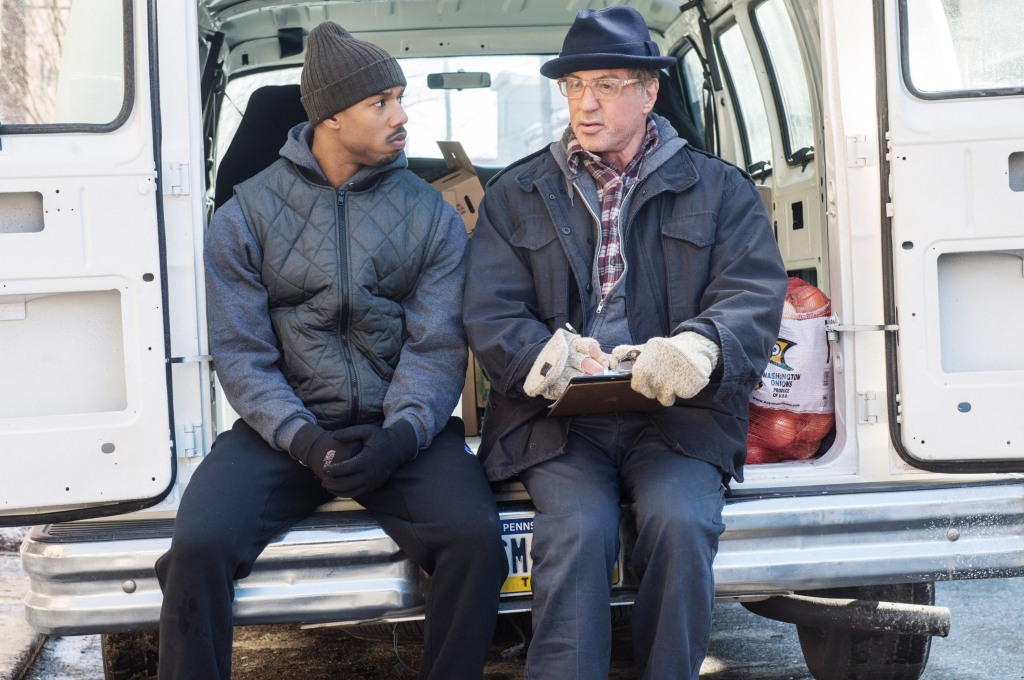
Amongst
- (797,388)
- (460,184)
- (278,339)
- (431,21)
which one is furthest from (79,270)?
(431,21)

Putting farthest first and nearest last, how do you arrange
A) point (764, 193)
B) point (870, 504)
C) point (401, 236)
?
point (764, 193)
point (401, 236)
point (870, 504)

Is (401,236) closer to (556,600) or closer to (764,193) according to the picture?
(556,600)

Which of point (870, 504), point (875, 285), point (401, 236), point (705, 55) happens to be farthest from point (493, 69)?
point (870, 504)

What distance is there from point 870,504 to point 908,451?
6.8 inches

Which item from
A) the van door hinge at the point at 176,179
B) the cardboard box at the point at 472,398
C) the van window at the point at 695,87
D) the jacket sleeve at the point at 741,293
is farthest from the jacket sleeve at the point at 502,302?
the van window at the point at 695,87

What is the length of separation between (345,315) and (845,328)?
48.3 inches

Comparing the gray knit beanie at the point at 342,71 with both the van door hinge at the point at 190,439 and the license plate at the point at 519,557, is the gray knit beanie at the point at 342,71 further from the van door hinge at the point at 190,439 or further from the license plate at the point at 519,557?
the license plate at the point at 519,557

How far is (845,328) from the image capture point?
9.29 feet

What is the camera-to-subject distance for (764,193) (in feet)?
14.0

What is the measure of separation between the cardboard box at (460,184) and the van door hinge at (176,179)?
1623mm

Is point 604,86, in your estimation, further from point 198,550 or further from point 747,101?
point 747,101

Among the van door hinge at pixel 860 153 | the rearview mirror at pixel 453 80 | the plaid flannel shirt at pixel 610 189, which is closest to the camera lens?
the van door hinge at pixel 860 153

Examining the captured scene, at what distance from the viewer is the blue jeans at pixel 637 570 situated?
252 cm

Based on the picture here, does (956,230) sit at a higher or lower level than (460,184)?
lower
